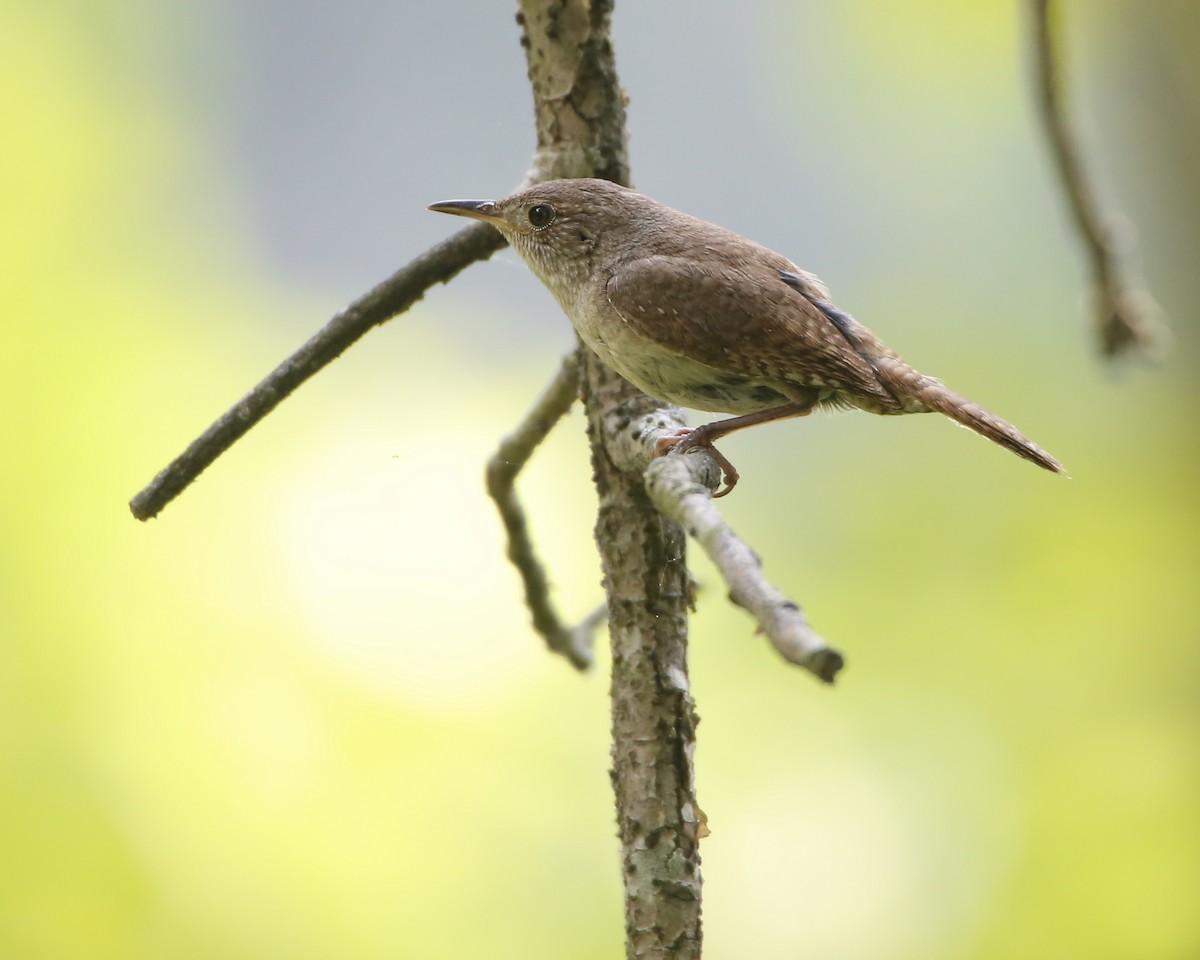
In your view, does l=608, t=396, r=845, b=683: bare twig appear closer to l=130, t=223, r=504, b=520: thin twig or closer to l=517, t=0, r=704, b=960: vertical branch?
l=517, t=0, r=704, b=960: vertical branch

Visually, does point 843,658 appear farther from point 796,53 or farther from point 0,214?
point 796,53

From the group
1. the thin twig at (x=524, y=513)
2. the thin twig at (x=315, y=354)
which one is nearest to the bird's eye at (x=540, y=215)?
the thin twig at (x=315, y=354)

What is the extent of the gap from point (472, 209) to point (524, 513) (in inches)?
34.8

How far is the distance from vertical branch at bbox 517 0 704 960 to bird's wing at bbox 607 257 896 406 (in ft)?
0.71

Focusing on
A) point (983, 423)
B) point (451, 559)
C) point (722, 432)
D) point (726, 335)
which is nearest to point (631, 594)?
point (722, 432)

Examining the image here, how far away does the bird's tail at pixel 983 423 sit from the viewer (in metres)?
2.25

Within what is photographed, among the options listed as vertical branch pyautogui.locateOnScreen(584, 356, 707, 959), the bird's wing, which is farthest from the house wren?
vertical branch pyautogui.locateOnScreen(584, 356, 707, 959)

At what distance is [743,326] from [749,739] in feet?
7.56

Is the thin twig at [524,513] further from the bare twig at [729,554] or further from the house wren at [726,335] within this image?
the bare twig at [729,554]

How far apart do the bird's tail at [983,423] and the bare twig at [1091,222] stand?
0.72m

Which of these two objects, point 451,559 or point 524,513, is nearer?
point 524,513

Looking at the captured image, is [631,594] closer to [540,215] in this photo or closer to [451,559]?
[540,215]

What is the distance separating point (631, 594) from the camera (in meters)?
2.38

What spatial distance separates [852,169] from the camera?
5.55 metres
